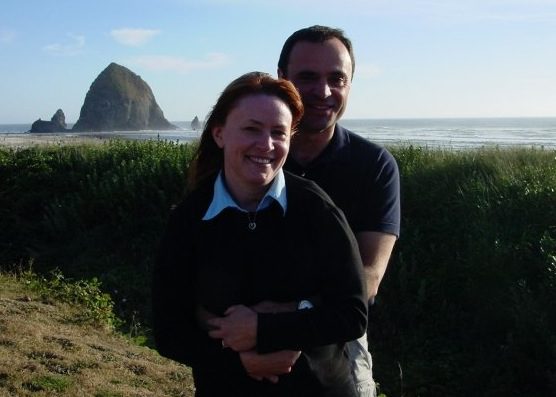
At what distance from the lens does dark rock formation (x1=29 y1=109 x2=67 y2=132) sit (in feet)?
387

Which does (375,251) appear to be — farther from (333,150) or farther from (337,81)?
(337,81)

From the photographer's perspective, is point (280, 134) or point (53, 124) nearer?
point (280, 134)

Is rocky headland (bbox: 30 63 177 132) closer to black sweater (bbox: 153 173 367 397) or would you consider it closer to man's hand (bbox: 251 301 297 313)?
black sweater (bbox: 153 173 367 397)

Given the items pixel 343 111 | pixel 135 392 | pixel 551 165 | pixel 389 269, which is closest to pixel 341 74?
pixel 343 111

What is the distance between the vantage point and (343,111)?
128 inches

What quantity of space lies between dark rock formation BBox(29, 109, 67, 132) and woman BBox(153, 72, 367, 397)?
394 feet

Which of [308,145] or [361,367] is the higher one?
[308,145]

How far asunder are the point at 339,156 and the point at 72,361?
365 cm

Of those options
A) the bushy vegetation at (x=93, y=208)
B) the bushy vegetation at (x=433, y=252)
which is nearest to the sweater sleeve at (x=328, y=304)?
the bushy vegetation at (x=433, y=252)

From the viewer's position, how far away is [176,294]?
8.10 ft

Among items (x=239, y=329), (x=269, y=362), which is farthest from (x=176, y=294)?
(x=269, y=362)

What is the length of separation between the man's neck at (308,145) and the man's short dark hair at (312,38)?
28 cm

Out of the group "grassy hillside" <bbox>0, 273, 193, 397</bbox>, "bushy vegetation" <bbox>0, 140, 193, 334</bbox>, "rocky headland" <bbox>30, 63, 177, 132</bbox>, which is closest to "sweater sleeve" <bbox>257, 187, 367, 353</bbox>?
"grassy hillside" <bbox>0, 273, 193, 397</bbox>

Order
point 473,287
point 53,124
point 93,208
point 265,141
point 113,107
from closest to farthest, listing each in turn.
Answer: point 265,141, point 473,287, point 93,208, point 113,107, point 53,124
